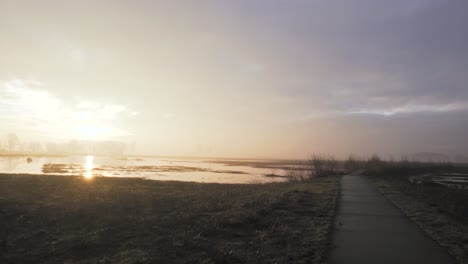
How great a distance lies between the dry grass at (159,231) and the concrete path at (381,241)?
0.51 meters

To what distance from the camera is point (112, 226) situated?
10.4m

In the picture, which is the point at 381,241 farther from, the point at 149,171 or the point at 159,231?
the point at 149,171

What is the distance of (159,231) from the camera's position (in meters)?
9.55

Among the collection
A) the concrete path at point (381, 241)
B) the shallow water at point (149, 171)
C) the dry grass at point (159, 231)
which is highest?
the concrete path at point (381, 241)

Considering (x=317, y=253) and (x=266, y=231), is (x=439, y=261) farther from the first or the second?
(x=266, y=231)

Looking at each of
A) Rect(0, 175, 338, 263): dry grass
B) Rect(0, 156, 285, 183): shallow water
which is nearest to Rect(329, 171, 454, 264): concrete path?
Rect(0, 175, 338, 263): dry grass

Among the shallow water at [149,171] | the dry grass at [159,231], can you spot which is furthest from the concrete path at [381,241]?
the shallow water at [149,171]

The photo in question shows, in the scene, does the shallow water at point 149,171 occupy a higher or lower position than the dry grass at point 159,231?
lower

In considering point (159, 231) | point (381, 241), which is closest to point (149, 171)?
point (159, 231)

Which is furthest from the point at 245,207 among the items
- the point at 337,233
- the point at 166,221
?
the point at 337,233

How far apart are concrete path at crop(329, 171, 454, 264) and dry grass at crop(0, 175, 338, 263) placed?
0.51 meters

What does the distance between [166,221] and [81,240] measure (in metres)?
2.98

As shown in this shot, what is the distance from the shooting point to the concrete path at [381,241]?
255 inches

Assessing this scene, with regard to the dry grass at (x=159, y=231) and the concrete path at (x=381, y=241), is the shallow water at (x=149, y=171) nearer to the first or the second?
the dry grass at (x=159, y=231)
